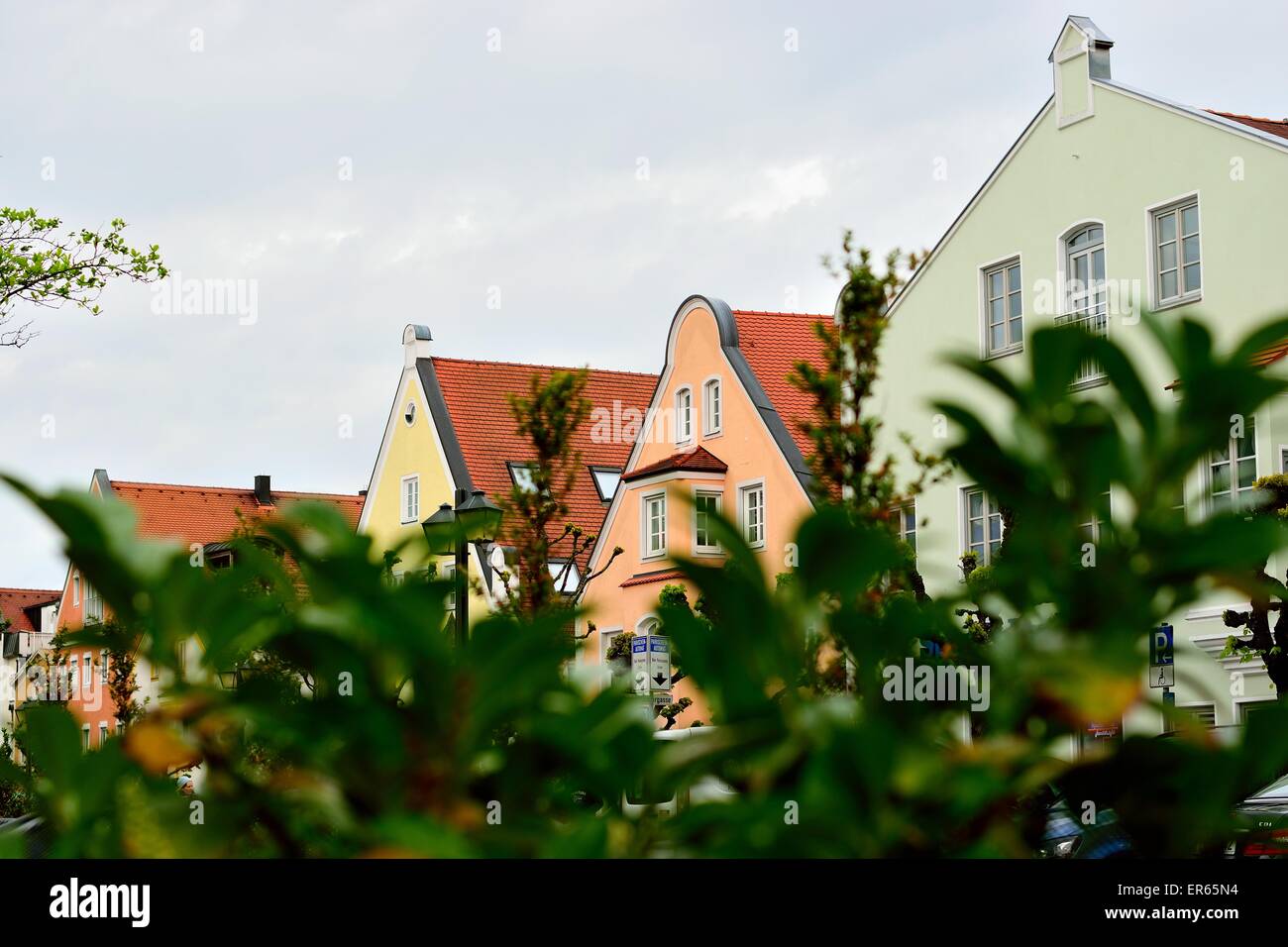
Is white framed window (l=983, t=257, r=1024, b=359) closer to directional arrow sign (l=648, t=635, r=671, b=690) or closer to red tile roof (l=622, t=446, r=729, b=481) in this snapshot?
red tile roof (l=622, t=446, r=729, b=481)

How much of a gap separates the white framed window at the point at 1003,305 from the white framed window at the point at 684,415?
9.32m

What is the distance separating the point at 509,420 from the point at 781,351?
10163mm

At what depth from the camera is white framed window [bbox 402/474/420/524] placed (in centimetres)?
4516

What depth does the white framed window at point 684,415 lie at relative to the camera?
122 feet

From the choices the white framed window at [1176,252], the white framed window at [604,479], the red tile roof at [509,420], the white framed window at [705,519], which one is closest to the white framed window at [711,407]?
the red tile roof at [509,420]

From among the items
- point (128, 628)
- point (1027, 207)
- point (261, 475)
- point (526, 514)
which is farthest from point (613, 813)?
point (261, 475)

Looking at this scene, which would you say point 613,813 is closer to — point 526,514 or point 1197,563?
point 1197,563

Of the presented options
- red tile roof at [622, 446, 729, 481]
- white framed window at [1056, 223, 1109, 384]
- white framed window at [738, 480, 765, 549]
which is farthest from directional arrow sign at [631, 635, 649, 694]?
red tile roof at [622, 446, 729, 481]

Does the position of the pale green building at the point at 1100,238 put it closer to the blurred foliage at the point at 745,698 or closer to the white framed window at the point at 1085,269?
the white framed window at the point at 1085,269

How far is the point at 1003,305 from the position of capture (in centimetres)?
2889

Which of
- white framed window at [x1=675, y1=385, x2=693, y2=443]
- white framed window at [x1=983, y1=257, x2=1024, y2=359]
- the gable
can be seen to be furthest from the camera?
the gable

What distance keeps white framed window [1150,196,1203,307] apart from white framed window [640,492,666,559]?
1309cm
